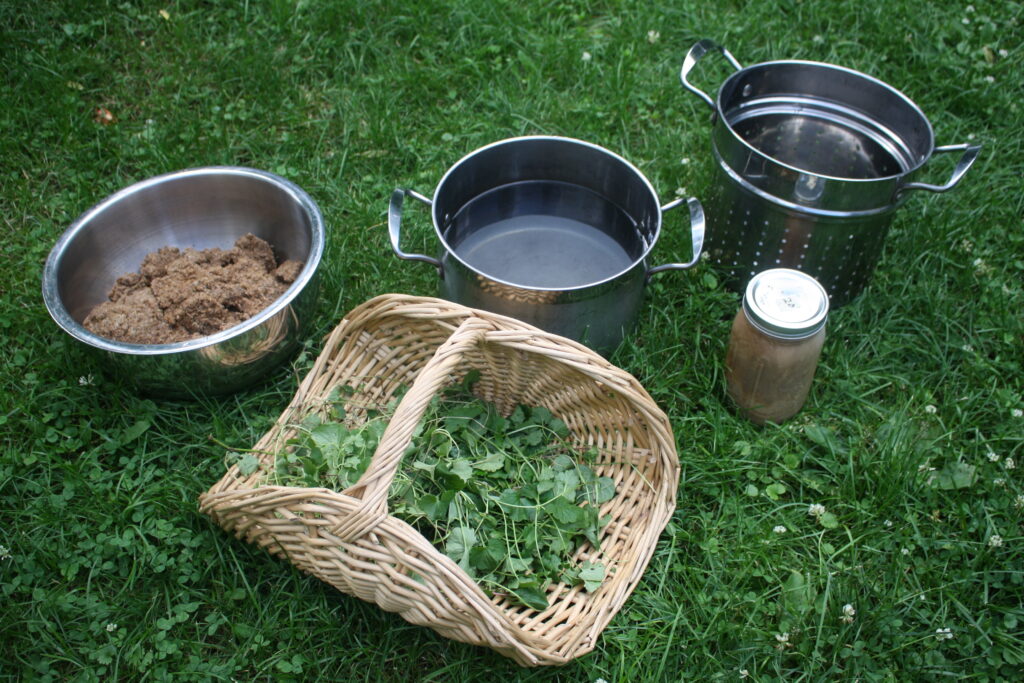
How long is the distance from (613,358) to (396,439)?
0.94 meters

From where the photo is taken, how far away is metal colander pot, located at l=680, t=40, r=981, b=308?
7.76ft

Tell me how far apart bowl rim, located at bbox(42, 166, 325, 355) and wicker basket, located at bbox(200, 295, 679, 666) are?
0.19 metres

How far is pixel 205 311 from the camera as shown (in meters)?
2.38

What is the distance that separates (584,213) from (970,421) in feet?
4.13

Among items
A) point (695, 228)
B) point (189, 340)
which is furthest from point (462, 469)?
point (695, 228)

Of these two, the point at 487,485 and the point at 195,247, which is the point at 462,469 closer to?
the point at 487,485

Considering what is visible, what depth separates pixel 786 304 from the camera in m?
2.23

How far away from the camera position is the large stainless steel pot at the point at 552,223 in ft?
7.55

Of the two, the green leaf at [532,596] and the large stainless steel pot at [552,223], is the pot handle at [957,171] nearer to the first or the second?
the large stainless steel pot at [552,223]

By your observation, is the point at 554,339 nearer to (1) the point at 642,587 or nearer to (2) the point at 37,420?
(1) the point at 642,587

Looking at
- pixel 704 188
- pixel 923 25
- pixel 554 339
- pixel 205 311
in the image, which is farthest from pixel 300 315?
pixel 923 25

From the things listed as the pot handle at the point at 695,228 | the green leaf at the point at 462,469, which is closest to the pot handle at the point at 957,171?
the pot handle at the point at 695,228

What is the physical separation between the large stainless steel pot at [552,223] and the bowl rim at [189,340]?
10.8 inches

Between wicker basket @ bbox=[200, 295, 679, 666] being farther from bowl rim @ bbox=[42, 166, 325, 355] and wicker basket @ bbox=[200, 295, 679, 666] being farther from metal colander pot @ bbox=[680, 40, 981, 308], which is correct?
metal colander pot @ bbox=[680, 40, 981, 308]
